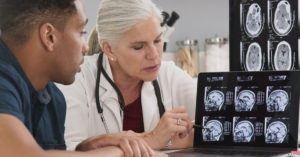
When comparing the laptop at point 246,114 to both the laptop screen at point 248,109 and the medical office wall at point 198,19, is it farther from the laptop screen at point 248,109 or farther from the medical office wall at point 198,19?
the medical office wall at point 198,19

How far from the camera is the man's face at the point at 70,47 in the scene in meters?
0.94

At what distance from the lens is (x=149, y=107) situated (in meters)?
1.62

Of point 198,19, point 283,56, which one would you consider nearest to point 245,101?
point 283,56

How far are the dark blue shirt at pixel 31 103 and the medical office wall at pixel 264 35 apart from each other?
0.68 m

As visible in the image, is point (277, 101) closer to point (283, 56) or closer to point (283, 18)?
point (283, 56)

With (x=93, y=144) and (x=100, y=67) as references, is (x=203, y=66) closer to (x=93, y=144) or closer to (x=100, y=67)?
(x=100, y=67)

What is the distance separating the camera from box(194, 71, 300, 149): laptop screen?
126 cm

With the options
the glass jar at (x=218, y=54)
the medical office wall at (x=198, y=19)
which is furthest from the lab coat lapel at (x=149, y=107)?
the medical office wall at (x=198, y=19)

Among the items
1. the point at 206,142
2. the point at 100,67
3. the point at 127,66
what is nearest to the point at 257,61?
the point at 206,142

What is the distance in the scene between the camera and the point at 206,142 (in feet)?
4.46

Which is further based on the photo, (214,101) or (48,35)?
(214,101)

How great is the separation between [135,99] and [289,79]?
0.62 metres

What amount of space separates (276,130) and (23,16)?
77 centimetres

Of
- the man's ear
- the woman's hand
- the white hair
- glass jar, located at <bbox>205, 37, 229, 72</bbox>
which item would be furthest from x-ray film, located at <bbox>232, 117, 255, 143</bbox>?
glass jar, located at <bbox>205, 37, 229, 72</bbox>
